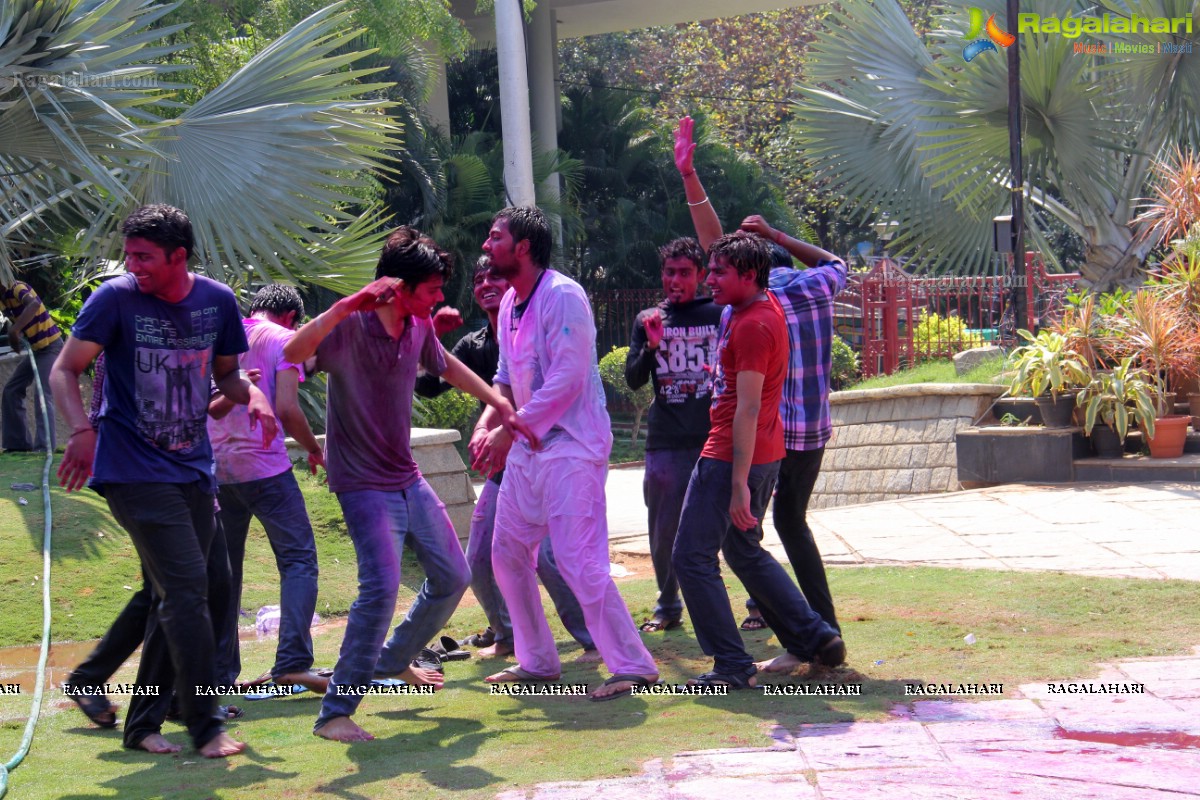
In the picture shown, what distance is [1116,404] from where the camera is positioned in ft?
33.4

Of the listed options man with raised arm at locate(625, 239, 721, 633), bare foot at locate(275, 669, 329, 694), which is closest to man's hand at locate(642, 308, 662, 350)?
man with raised arm at locate(625, 239, 721, 633)

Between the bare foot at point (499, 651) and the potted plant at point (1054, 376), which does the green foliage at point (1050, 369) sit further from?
the bare foot at point (499, 651)

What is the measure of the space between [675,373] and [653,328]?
0.85 feet

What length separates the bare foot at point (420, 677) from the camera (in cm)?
494

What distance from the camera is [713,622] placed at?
4887 mm

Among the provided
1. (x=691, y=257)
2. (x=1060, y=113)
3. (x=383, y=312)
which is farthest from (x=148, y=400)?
(x=1060, y=113)

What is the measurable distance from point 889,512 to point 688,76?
22882mm

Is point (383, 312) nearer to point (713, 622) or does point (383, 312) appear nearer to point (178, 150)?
point (713, 622)

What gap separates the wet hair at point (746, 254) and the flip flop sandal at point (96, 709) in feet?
8.99

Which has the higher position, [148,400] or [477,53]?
[477,53]

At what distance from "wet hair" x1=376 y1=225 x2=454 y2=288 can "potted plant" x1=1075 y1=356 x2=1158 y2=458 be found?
7.16 metres

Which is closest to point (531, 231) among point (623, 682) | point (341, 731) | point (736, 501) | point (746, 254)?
point (746, 254)

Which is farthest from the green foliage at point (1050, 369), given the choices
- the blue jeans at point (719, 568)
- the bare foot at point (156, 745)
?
the bare foot at point (156, 745)

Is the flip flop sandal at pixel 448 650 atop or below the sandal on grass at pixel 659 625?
atop
